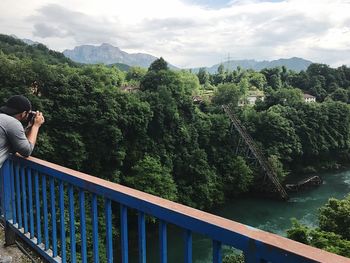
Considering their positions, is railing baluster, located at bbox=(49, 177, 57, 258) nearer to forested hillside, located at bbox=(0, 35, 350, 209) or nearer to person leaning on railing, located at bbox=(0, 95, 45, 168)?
person leaning on railing, located at bbox=(0, 95, 45, 168)

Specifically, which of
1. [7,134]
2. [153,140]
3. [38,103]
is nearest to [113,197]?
[7,134]

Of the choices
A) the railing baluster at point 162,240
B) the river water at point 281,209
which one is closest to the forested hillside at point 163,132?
the river water at point 281,209

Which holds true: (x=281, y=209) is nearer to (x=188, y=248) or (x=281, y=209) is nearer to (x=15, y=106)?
(x=15, y=106)

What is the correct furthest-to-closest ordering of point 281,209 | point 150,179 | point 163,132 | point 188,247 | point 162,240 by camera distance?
point 281,209
point 163,132
point 150,179
point 162,240
point 188,247

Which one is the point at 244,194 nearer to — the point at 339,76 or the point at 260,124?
the point at 260,124

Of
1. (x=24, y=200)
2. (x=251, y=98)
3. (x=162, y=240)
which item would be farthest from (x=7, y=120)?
(x=251, y=98)

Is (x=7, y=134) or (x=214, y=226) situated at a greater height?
(x=7, y=134)

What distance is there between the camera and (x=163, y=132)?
2880 centimetres

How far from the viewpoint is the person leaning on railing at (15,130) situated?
2.83 m

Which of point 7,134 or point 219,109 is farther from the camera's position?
point 219,109

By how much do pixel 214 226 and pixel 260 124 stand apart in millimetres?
38785

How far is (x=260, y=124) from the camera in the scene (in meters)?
39.3

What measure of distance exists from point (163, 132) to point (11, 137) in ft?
85.1

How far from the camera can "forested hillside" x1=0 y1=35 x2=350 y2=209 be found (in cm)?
2119
